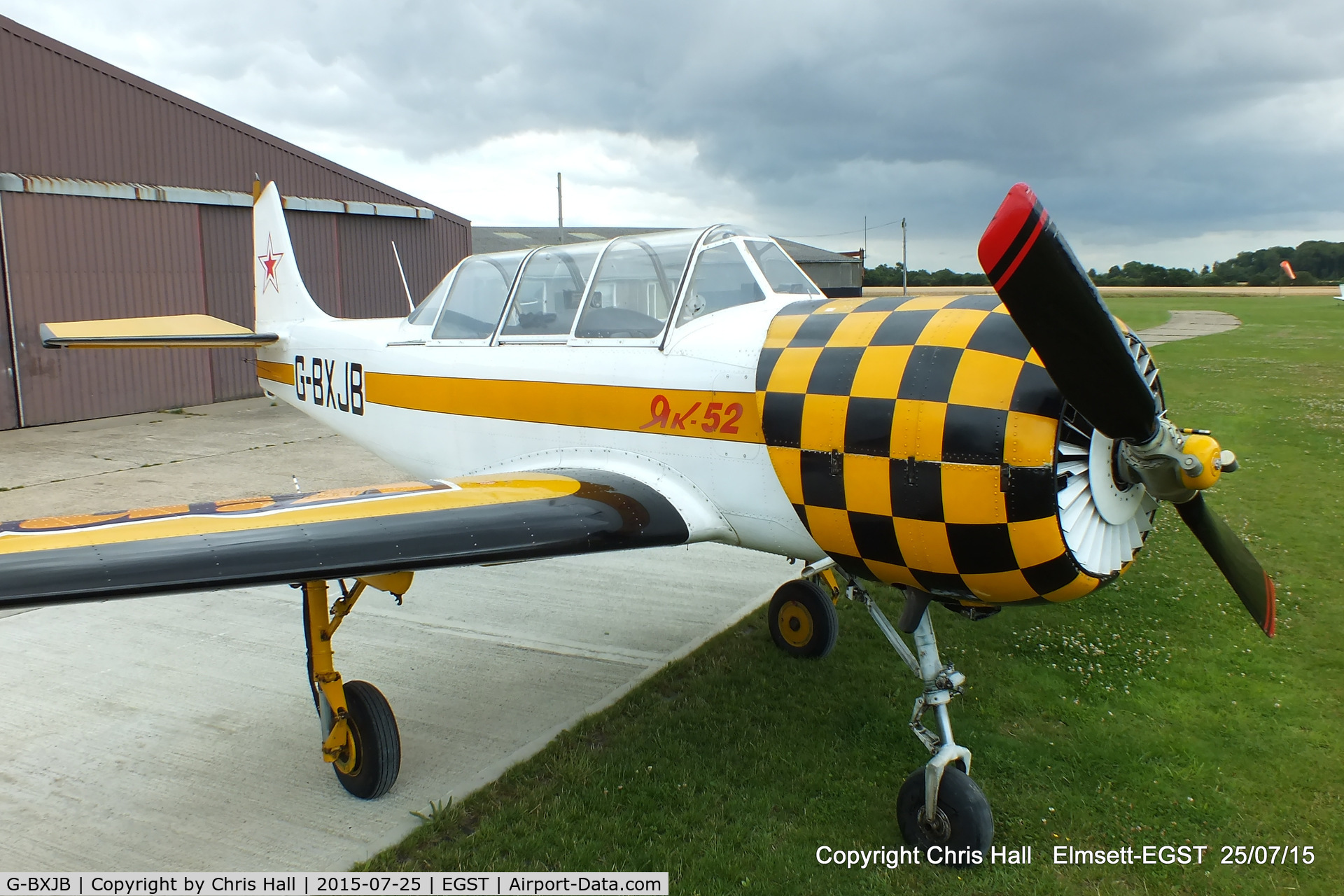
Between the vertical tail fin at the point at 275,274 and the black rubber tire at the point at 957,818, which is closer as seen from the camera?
the black rubber tire at the point at 957,818

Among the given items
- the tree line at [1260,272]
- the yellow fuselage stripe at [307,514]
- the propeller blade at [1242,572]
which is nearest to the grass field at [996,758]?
the propeller blade at [1242,572]

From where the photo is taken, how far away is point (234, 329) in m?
8.26

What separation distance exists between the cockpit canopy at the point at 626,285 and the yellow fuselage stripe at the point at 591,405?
27 centimetres

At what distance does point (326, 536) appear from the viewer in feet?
10.2

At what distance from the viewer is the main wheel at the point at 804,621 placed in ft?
16.8

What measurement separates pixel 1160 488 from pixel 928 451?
730mm

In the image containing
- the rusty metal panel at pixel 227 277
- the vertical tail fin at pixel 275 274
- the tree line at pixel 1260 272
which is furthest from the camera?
the tree line at pixel 1260 272

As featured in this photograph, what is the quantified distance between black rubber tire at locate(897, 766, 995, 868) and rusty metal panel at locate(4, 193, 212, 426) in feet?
49.8

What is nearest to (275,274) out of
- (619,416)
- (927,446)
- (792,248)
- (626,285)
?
(626,285)

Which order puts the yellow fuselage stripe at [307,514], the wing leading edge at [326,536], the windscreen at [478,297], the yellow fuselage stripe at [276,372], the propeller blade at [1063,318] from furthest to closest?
the yellow fuselage stripe at [276,372], the windscreen at [478,297], the yellow fuselage stripe at [307,514], the wing leading edge at [326,536], the propeller blade at [1063,318]

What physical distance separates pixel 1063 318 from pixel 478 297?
12.1 feet

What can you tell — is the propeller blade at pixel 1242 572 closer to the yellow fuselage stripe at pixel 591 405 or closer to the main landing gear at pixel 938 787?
the main landing gear at pixel 938 787

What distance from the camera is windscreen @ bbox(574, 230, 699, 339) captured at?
161 inches

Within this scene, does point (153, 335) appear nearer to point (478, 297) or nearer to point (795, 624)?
point (478, 297)
